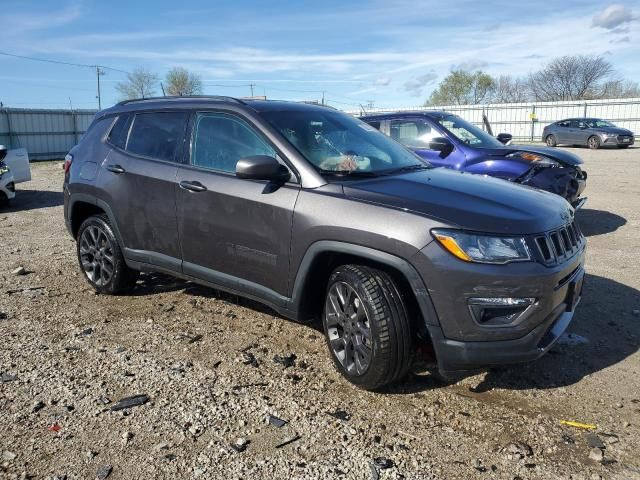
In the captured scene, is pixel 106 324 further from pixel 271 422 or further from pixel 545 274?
pixel 545 274

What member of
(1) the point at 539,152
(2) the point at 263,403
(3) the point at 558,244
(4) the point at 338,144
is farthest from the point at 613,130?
(2) the point at 263,403

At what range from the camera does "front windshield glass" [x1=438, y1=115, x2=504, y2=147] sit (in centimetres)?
808

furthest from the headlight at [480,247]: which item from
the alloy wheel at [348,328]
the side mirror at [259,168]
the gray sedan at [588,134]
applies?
the gray sedan at [588,134]

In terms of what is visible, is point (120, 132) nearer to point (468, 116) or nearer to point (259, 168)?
point (259, 168)

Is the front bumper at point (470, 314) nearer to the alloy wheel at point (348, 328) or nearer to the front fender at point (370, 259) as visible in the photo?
the front fender at point (370, 259)

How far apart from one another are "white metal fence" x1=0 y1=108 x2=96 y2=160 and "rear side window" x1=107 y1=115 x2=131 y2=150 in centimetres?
2313

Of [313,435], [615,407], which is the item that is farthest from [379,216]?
[615,407]

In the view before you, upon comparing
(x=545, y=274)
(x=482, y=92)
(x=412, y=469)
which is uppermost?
(x=482, y=92)

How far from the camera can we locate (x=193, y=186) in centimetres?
425

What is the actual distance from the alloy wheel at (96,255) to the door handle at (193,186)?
4.26ft

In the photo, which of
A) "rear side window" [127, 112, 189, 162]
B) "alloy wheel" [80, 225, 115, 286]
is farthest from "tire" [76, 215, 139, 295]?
"rear side window" [127, 112, 189, 162]

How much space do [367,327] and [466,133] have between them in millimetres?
5589

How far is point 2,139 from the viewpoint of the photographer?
82.5 feet

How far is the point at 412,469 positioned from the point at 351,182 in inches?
69.7
